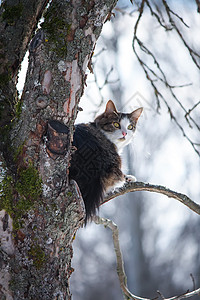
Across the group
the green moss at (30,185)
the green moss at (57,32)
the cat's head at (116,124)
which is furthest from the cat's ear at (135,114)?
the green moss at (30,185)

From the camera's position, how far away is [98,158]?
193 centimetres

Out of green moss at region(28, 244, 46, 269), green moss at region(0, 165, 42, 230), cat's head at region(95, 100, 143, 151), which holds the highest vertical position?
cat's head at region(95, 100, 143, 151)

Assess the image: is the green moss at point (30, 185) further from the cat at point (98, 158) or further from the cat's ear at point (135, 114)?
the cat's ear at point (135, 114)

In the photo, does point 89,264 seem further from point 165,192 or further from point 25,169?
point 25,169

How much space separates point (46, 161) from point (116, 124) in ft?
5.08

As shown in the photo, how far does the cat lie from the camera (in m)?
1.71

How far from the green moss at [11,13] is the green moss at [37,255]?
917 mm

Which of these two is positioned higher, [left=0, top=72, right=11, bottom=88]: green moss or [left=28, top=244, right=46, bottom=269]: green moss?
[left=0, top=72, right=11, bottom=88]: green moss

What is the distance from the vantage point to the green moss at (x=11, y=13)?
1.44m

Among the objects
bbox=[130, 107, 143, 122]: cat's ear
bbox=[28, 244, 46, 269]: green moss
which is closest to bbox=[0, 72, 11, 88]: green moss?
bbox=[28, 244, 46, 269]: green moss

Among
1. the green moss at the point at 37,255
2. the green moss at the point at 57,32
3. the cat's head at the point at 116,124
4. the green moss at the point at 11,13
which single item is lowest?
the green moss at the point at 37,255

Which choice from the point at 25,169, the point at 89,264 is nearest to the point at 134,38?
the point at 25,169

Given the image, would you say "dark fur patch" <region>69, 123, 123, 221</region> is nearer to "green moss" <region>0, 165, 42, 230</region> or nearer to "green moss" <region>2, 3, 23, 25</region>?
"green moss" <region>0, 165, 42, 230</region>

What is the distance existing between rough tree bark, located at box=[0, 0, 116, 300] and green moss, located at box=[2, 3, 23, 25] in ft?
0.91
